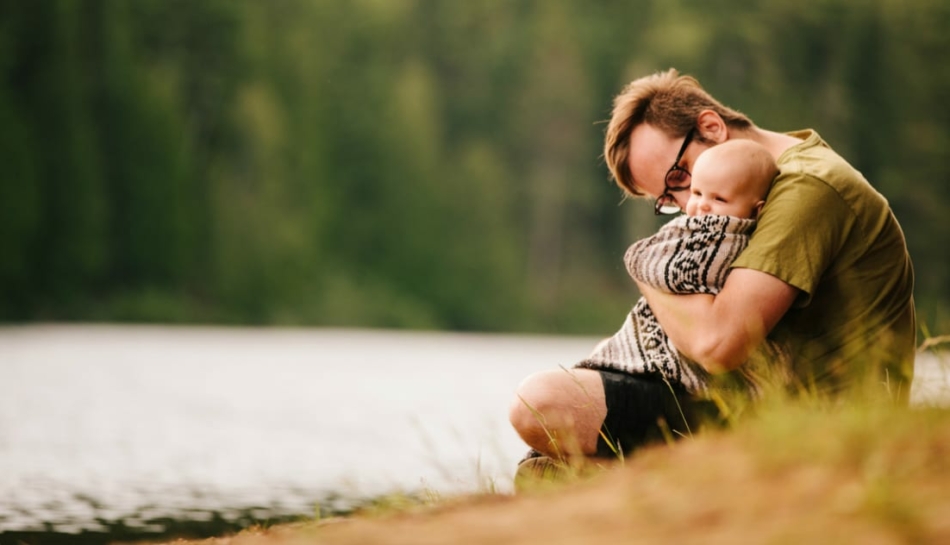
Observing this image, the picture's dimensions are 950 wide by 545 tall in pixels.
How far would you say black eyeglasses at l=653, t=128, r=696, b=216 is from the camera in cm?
391

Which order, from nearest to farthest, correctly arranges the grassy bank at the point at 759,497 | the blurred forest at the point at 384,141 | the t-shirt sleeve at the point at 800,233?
1. the grassy bank at the point at 759,497
2. the t-shirt sleeve at the point at 800,233
3. the blurred forest at the point at 384,141

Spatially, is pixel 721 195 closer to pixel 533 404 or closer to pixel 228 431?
pixel 533 404

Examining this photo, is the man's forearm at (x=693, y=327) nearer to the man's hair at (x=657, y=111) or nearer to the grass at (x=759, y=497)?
the man's hair at (x=657, y=111)

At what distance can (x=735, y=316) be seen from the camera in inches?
129

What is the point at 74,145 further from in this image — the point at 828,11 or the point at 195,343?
the point at 828,11

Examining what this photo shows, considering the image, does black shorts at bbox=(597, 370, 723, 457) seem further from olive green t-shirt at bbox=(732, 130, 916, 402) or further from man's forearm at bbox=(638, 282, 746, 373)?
olive green t-shirt at bbox=(732, 130, 916, 402)

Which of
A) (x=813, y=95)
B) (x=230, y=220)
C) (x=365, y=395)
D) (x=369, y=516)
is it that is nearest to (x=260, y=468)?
(x=369, y=516)

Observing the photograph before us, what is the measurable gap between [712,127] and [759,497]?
6.69 ft

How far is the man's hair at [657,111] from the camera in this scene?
3.90 m

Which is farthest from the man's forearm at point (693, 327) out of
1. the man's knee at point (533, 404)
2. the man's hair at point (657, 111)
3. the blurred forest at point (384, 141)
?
the blurred forest at point (384, 141)

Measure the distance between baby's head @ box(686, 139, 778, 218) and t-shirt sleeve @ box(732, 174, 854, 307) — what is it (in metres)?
0.06

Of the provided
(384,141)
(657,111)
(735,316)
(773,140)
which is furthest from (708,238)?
(384,141)

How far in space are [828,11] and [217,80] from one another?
60.5ft

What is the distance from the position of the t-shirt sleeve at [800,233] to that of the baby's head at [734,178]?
2.4 inches
